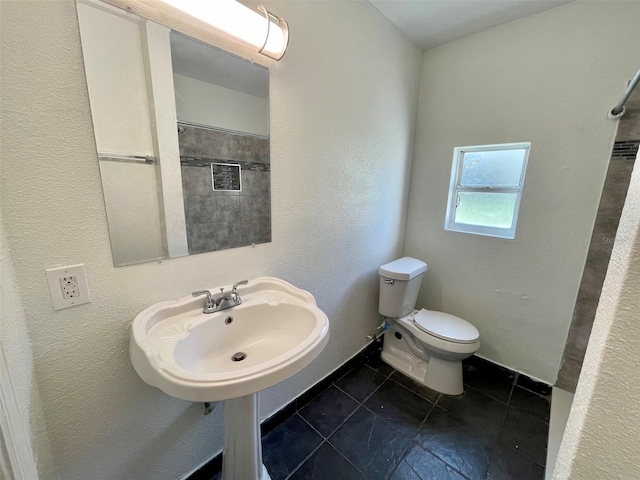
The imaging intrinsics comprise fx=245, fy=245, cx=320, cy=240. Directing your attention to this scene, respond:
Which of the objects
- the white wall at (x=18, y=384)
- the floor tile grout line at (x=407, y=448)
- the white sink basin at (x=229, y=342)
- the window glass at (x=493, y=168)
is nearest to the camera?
the white wall at (x=18, y=384)

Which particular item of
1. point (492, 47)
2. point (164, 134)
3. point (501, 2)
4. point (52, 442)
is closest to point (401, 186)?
point (492, 47)

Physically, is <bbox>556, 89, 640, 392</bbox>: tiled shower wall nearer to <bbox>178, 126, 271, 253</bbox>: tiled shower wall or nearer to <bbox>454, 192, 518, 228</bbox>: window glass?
<bbox>454, 192, 518, 228</bbox>: window glass

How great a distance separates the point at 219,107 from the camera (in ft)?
3.13

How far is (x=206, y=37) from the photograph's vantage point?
878 mm

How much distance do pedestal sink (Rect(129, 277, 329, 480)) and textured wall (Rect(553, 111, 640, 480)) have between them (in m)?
0.57

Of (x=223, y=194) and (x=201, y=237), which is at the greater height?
(x=223, y=194)

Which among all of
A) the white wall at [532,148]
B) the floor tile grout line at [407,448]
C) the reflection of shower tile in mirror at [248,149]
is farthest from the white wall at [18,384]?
the white wall at [532,148]

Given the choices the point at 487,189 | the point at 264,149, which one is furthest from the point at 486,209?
the point at 264,149

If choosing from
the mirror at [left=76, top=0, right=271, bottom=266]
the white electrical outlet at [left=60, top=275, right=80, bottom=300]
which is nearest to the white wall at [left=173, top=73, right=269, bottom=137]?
the mirror at [left=76, top=0, right=271, bottom=266]

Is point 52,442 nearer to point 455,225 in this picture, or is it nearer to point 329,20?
point 329,20

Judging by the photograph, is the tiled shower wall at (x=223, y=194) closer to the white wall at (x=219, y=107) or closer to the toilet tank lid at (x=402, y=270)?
the white wall at (x=219, y=107)

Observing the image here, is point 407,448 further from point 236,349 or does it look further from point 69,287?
point 69,287

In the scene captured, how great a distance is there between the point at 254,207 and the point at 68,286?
2.10 feet

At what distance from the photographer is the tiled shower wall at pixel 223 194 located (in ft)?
2.98
